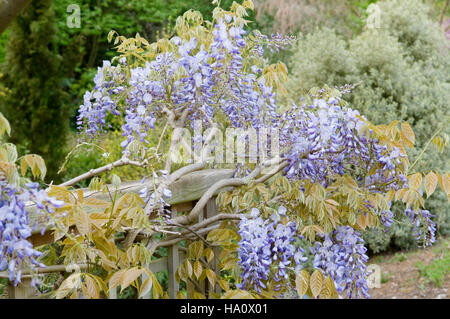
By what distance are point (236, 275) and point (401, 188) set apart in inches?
25.8

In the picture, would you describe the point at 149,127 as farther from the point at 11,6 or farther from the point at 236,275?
the point at 11,6

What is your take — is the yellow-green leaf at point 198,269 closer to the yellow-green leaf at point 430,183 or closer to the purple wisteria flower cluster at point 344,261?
the purple wisteria flower cluster at point 344,261

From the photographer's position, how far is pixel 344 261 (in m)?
1.83

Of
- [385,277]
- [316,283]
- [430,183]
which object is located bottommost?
[385,277]

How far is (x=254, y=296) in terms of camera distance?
5.60ft

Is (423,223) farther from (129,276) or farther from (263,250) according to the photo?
(129,276)

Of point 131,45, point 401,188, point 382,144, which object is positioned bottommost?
point 401,188

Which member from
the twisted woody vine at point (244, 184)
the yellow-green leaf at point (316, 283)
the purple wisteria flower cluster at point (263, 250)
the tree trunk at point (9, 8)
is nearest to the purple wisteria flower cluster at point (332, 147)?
the twisted woody vine at point (244, 184)

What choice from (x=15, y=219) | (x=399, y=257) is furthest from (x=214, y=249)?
(x=399, y=257)

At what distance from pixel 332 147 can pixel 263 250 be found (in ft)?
1.32

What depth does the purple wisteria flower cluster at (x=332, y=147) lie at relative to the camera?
174cm

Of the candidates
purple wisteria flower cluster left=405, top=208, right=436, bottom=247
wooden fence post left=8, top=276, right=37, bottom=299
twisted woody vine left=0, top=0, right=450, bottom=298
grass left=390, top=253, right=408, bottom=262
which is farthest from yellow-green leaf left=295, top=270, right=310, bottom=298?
grass left=390, top=253, right=408, bottom=262

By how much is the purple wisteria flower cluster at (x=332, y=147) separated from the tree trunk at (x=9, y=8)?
1122 millimetres
